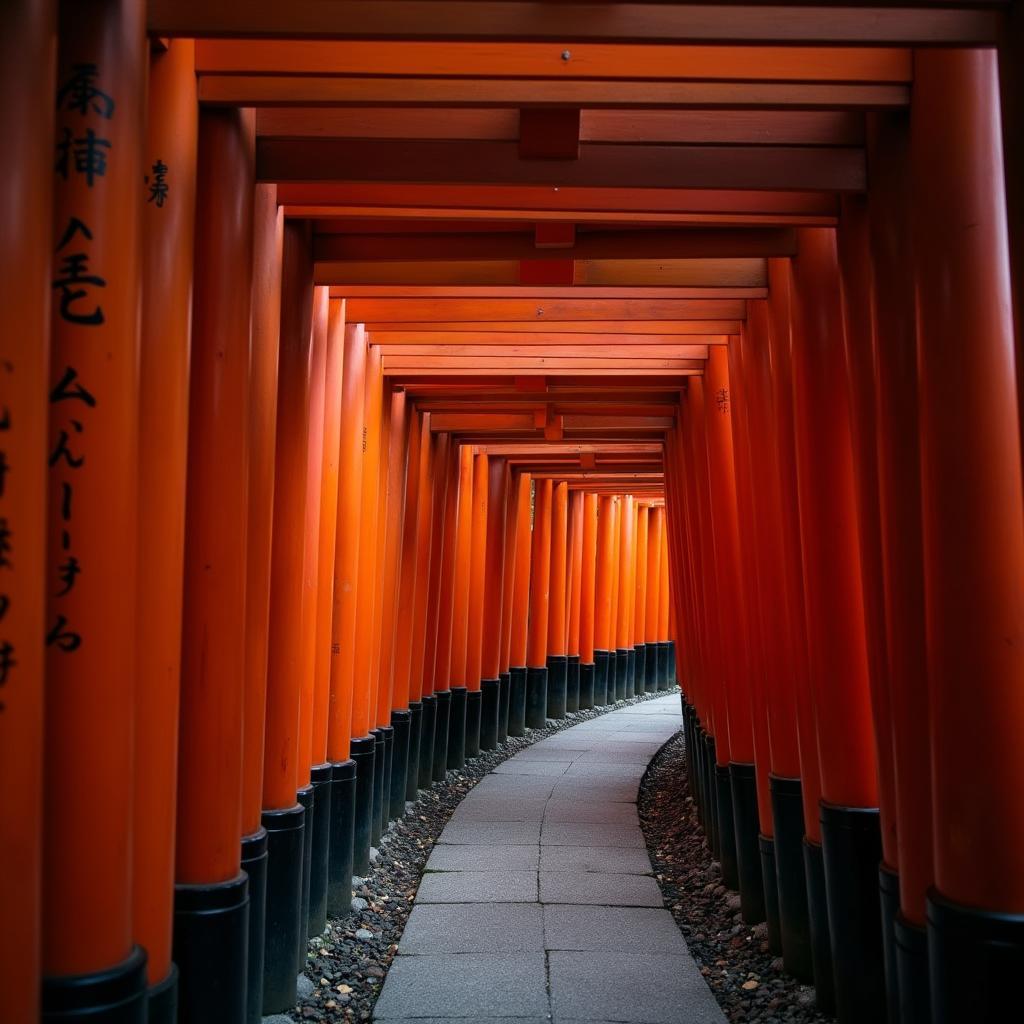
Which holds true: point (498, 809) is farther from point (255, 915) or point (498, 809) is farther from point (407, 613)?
point (255, 915)

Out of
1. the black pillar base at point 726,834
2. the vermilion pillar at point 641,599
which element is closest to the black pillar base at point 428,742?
the black pillar base at point 726,834

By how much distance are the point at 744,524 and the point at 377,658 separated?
334 centimetres

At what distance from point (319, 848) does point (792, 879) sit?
257 centimetres

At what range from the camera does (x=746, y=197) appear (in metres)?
5.36

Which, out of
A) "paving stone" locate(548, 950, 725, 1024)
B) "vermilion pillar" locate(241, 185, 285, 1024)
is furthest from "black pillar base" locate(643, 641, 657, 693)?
"vermilion pillar" locate(241, 185, 285, 1024)

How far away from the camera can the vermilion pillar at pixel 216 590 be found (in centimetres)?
437

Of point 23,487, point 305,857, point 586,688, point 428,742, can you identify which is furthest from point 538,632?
point 23,487

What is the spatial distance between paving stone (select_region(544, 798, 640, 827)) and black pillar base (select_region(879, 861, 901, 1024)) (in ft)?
20.1

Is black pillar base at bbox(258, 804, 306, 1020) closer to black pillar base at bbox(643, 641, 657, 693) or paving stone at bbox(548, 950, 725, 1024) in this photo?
paving stone at bbox(548, 950, 725, 1024)

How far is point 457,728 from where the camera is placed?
43.8ft

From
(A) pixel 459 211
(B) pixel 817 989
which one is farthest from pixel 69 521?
(B) pixel 817 989

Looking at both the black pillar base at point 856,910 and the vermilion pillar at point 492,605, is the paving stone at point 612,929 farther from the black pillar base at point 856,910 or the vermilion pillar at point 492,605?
the vermilion pillar at point 492,605

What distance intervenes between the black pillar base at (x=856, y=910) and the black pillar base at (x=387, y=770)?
15.9 feet

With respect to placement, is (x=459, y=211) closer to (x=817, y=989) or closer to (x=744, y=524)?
(x=744, y=524)
